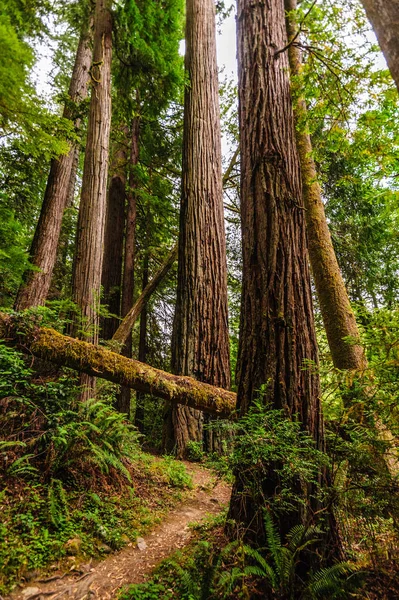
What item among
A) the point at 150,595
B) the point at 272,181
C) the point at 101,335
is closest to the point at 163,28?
the point at 272,181

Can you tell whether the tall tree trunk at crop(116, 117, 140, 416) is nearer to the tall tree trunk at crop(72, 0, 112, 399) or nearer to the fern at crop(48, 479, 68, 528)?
the tall tree trunk at crop(72, 0, 112, 399)

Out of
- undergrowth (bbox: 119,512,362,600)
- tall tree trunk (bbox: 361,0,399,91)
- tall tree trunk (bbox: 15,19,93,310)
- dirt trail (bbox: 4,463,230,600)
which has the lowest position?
dirt trail (bbox: 4,463,230,600)

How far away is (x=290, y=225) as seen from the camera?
2.95 meters

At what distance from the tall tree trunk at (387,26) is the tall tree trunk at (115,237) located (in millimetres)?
8400

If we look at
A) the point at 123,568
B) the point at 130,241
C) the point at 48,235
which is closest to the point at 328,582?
the point at 123,568

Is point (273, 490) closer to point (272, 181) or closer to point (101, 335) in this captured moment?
point (272, 181)

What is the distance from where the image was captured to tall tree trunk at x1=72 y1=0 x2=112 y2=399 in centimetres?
530

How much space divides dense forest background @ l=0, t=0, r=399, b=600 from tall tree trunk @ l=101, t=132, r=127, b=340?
2.09m

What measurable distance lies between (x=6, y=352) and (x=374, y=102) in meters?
5.67

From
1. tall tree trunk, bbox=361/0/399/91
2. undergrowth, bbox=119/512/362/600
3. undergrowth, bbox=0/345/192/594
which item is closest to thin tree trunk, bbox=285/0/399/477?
tall tree trunk, bbox=361/0/399/91

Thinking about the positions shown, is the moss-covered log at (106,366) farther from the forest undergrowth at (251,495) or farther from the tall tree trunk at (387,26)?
the tall tree trunk at (387,26)

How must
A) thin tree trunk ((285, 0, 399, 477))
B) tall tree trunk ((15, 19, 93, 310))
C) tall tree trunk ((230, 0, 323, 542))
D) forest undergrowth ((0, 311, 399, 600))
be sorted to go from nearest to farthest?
1. forest undergrowth ((0, 311, 399, 600))
2. tall tree trunk ((230, 0, 323, 542))
3. thin tree trunk ((285, 0, 399, 477))
4. tall tree trunk ((15, 19, 93, 310))

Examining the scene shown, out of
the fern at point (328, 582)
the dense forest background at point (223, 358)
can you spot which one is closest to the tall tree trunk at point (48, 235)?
the dense forest background at point (223, 358)

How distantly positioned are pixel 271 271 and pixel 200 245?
303cm
